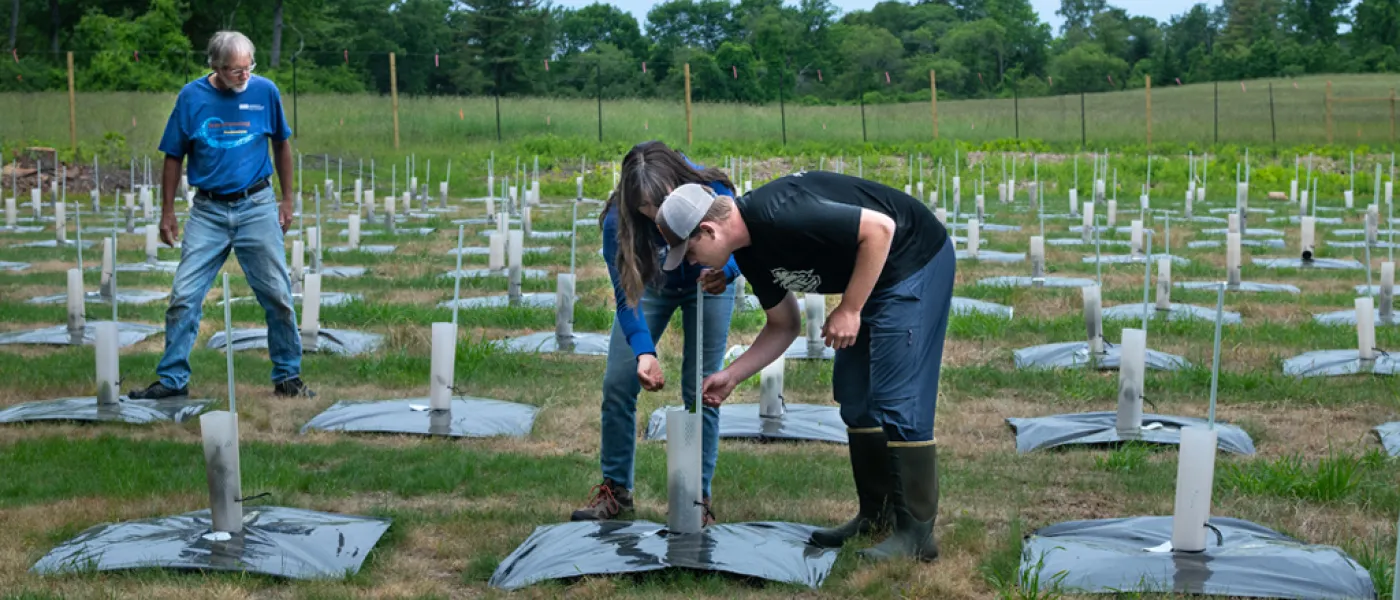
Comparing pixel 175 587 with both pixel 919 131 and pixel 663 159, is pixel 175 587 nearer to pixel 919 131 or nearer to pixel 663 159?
pixel 663 159

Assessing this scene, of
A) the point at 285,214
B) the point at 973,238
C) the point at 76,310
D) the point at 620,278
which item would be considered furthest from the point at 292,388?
the point at 973,238

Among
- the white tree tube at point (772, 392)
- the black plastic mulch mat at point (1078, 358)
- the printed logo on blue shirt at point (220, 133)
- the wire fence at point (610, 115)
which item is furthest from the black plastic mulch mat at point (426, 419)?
the wire fence at point (610, 115)

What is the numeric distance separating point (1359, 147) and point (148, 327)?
92.8 feet

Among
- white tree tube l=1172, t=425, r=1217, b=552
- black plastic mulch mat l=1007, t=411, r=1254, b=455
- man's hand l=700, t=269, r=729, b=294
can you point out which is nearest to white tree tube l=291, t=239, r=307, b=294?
black plastic mulch mat l=1007, t=411, r=1254, b=455

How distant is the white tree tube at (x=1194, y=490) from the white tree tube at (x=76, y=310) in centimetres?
655

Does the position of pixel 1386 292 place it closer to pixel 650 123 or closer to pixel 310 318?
pixel 310 318

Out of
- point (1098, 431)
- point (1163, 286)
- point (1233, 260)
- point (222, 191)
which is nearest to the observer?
point (1098, 431)

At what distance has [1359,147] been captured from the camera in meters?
31.8

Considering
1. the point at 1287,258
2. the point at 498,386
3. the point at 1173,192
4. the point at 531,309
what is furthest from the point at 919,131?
the point at 498,386

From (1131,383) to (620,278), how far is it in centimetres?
263

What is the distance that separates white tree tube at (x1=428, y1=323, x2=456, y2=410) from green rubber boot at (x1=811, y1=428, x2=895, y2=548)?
234 centimetres

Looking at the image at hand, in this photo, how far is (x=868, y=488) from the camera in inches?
183

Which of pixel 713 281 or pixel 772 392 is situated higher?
pixel 713 281

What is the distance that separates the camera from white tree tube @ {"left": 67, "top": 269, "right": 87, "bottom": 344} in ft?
28.8
